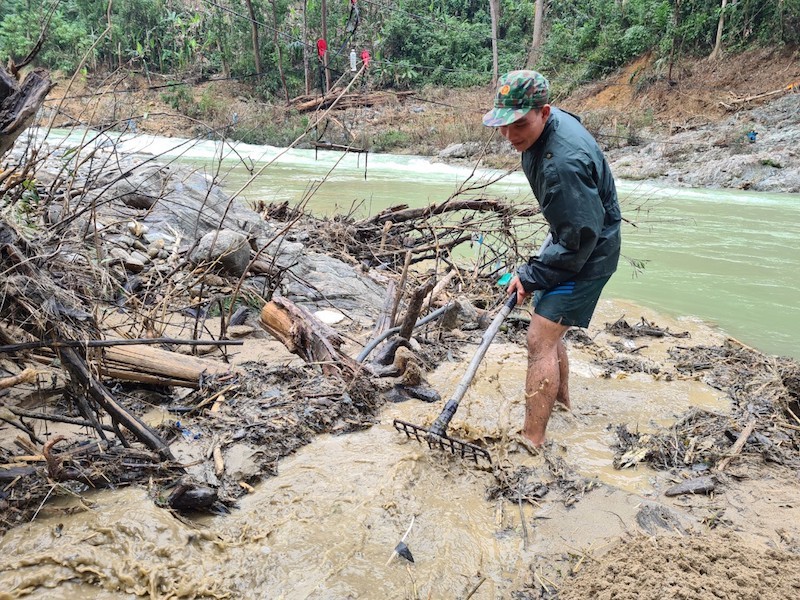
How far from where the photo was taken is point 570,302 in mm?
2953

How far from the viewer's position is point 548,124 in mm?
2777

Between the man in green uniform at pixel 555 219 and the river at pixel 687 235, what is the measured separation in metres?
1.21

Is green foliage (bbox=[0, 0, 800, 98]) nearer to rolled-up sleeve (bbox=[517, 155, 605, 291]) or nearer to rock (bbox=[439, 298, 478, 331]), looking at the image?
rock (bbox=[439, 298, 478, 331])

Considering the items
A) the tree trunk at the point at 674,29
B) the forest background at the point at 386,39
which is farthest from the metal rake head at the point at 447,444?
the tree trunk at the point at 674,29

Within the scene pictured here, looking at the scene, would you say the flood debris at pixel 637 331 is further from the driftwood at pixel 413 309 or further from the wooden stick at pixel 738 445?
the driftwood at pixel 413 309

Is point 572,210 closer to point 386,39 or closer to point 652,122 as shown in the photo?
point 652,122

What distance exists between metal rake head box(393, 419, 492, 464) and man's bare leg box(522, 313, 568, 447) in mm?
357

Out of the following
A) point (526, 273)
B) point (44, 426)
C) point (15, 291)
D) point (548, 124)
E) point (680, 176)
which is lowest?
point (680, 176)

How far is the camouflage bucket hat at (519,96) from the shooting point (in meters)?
2.68

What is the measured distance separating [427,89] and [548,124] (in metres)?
30.8

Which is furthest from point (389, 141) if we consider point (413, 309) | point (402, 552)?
point (402, 552)

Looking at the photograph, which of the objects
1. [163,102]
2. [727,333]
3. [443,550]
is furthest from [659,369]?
[163,102]

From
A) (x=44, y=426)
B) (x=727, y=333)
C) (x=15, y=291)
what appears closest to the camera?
(x=15, y=291)

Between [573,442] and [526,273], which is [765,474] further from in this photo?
[526,273]
